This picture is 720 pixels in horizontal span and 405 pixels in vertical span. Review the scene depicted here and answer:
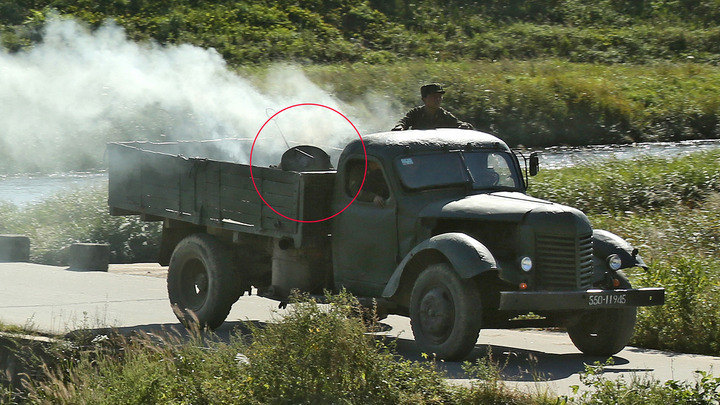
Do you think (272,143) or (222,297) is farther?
(272,143)

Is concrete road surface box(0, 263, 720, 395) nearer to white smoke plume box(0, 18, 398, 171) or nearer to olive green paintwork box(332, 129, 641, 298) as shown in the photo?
olive green paintwork box(332, 129, 641, 298)

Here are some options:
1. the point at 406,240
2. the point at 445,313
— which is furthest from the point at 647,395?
the point at 406,240

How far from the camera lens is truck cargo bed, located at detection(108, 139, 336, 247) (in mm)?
11266

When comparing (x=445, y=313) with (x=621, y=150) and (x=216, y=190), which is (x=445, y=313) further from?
(x=621, y=150)

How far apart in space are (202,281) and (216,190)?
1.04 m

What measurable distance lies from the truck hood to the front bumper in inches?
27.9

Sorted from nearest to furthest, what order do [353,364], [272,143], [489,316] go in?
1. [353,364]
2. [489,316]
3. [272,143]

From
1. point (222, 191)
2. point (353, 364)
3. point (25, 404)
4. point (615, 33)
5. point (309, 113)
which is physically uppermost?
point (615, 33)

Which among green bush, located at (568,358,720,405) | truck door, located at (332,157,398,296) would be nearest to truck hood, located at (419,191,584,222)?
truck door, located at (332,157,398,296)

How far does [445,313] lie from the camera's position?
33.6ft

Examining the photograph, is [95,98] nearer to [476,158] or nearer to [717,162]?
[717,162]

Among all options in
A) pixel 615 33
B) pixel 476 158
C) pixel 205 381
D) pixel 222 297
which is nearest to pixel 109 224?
pixel 222 297

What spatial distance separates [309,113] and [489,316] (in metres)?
9.24

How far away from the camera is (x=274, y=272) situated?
11750 mm
